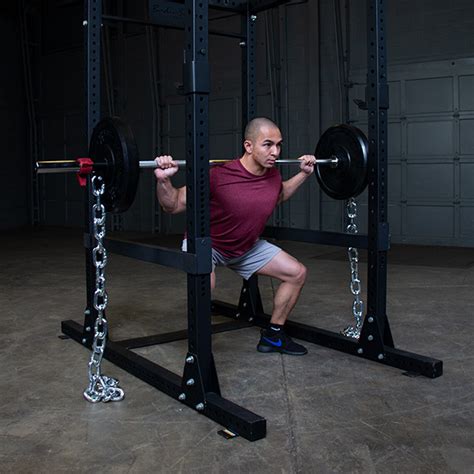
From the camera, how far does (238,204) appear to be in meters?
2.52

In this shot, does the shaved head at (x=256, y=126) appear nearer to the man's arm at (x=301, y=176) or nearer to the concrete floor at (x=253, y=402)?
the man's arm at (x=301, y=176)

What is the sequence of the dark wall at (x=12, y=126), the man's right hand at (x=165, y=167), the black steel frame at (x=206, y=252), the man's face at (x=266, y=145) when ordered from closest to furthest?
the black steel frame at (x=206, y=252)
the man's right hand at (x=165, y=167)
the man's face at (x=266, y=145)
the dark wall at (x=12, y=126)

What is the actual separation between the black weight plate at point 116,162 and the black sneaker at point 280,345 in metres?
0.89

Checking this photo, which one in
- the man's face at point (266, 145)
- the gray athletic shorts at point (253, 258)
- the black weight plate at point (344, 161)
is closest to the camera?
the man's face at point (266, 145)

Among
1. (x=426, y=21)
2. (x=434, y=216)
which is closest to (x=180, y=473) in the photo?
(x=434, y=216)

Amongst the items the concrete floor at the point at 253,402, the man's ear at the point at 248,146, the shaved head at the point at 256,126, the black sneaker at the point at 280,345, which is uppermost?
the shaved head at the point at 256,126

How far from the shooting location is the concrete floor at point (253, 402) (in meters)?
1.69

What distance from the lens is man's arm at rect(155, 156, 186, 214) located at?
2.14 m

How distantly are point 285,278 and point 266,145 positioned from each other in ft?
1.93

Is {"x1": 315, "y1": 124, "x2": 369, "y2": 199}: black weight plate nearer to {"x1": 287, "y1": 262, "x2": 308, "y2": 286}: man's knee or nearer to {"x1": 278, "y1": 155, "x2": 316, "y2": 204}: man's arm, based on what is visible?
{"x1": 278, "y1": 155, "x2": 316, "y2": 204}: man's arm

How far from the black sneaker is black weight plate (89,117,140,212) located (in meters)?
0.89

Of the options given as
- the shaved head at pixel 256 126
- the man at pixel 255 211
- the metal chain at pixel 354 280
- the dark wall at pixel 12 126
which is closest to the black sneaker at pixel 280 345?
the man at pixel 255 211

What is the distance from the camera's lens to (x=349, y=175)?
2.66 metres

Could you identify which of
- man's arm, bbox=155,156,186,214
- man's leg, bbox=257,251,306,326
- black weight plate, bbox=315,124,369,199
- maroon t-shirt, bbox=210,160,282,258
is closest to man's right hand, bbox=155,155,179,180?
man's arm, bbox=155,156,186,214
